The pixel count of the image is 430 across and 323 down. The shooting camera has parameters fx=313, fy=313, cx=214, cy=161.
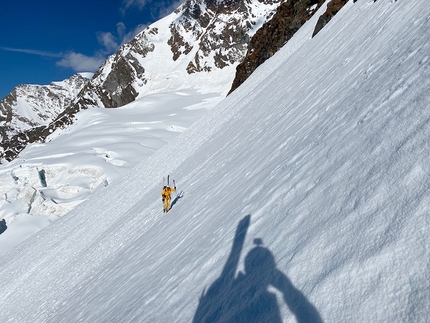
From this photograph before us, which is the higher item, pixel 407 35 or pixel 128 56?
pixel 128 56

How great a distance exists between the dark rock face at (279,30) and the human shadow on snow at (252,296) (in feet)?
83.2

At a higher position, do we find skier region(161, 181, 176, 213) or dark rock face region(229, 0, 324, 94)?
dark rock face region(229, 0, 324, 94)

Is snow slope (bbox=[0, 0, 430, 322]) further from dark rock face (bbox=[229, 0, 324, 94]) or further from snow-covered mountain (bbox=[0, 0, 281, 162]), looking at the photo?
snow-covered mountain (bbox=[0, 0, 281, 162])

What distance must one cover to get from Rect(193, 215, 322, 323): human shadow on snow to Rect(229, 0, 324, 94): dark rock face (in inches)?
999

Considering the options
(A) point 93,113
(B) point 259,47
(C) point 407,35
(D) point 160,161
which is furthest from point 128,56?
(C) point 407,35

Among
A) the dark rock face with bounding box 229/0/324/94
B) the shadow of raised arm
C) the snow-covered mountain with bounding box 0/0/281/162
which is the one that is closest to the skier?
the shadow of raised arm

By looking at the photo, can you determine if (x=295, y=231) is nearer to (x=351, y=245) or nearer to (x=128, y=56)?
(x=351, y=245)

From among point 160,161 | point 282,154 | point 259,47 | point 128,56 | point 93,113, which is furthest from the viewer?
point 128,56

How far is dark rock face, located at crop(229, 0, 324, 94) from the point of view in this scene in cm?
2559

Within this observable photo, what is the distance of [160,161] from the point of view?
53.7 ft

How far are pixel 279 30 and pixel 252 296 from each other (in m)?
29.0

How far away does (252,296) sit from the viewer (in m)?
2.12

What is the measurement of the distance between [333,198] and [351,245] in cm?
55

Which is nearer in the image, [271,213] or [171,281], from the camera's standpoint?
[271,213]
